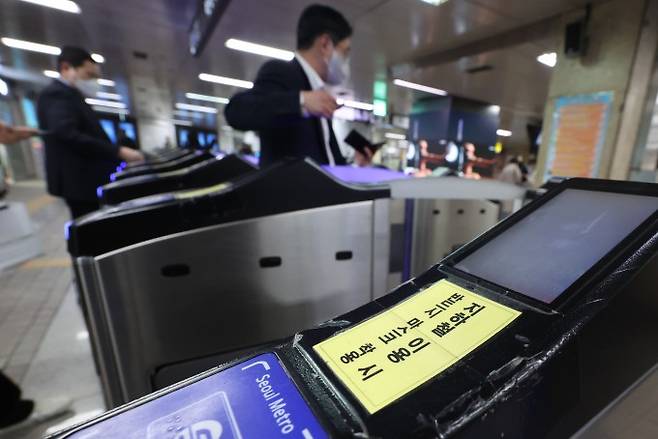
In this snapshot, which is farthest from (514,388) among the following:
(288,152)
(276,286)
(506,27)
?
(506,27)

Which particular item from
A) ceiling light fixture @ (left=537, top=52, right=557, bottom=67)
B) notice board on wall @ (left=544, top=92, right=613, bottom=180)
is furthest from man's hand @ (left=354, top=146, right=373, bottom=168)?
ceiling light fixture @ (left=537, top=52, right=557, bottom=67)

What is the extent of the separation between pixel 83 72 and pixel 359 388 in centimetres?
205

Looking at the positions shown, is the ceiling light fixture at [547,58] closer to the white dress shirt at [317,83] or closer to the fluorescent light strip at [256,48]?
the fluorescent light strip at [256,48]

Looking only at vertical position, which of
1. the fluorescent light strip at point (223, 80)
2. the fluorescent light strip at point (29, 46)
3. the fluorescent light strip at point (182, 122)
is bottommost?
the fluorescent light strip at point (182, 122)

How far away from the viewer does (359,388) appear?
0.90ft

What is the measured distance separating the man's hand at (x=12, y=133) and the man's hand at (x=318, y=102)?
1079 mm

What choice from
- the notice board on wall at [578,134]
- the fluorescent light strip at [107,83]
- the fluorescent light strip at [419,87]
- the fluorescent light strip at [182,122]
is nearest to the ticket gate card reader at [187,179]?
the notice board on wall at [578,134]

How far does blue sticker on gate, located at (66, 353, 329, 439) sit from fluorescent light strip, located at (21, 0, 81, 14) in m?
4.46

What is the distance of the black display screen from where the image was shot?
345 mm

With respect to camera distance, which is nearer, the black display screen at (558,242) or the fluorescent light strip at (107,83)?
the black display screen at (558,242)

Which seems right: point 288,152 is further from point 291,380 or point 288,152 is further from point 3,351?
point 3,351

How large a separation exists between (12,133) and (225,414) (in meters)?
1.46

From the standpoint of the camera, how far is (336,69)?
128 cm

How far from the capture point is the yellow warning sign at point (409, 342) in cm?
28
